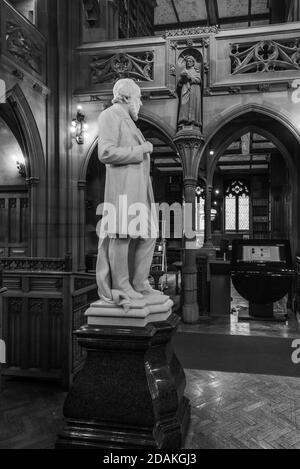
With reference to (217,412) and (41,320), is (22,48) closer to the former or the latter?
(41,320)

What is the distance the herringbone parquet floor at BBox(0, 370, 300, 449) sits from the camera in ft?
8.30

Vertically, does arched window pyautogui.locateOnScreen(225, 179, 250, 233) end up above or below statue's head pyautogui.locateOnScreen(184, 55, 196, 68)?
below

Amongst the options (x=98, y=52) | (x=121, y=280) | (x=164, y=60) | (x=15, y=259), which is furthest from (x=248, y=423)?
(x=98, y=52)

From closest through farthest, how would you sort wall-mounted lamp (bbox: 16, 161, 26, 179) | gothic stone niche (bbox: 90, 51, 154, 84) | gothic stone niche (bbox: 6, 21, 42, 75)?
gothic stone niche (bbox: 6, 21, 42, 75), gothic stone niche (bbox: 90, 51, 154, 84), wall-mounted lamp (bbox: 16, 161, 26, 179)

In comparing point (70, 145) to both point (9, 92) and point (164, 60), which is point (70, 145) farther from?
point (164, 60)

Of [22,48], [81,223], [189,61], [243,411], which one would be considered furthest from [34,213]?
[243,411]

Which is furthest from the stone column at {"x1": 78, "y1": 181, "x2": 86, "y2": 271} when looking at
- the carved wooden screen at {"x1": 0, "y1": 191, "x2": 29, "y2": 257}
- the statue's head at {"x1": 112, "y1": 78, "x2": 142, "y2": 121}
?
the statue's head at {"x1": 112, "y1": 78, "x2": 142, "y2": 121}

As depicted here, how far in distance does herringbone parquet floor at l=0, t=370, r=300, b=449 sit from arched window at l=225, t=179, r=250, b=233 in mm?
13616

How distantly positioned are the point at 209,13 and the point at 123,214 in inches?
482

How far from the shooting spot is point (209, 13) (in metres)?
12.2

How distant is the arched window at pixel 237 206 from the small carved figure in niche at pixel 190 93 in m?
10.9

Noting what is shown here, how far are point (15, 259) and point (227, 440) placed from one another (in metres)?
2.47

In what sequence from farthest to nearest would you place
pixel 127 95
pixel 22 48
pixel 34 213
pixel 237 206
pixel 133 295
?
pixel 237 206 → pixel 34 213 → pixel 22 48 → pixel 127 95 → pixel 133 295

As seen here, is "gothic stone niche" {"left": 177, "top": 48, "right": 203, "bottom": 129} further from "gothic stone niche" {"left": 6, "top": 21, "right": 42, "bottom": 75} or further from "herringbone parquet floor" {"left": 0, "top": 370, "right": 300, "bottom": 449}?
"herringbone parquet floor" {"left": 0, "top": 370, "right": 300, "bottom": 449}
